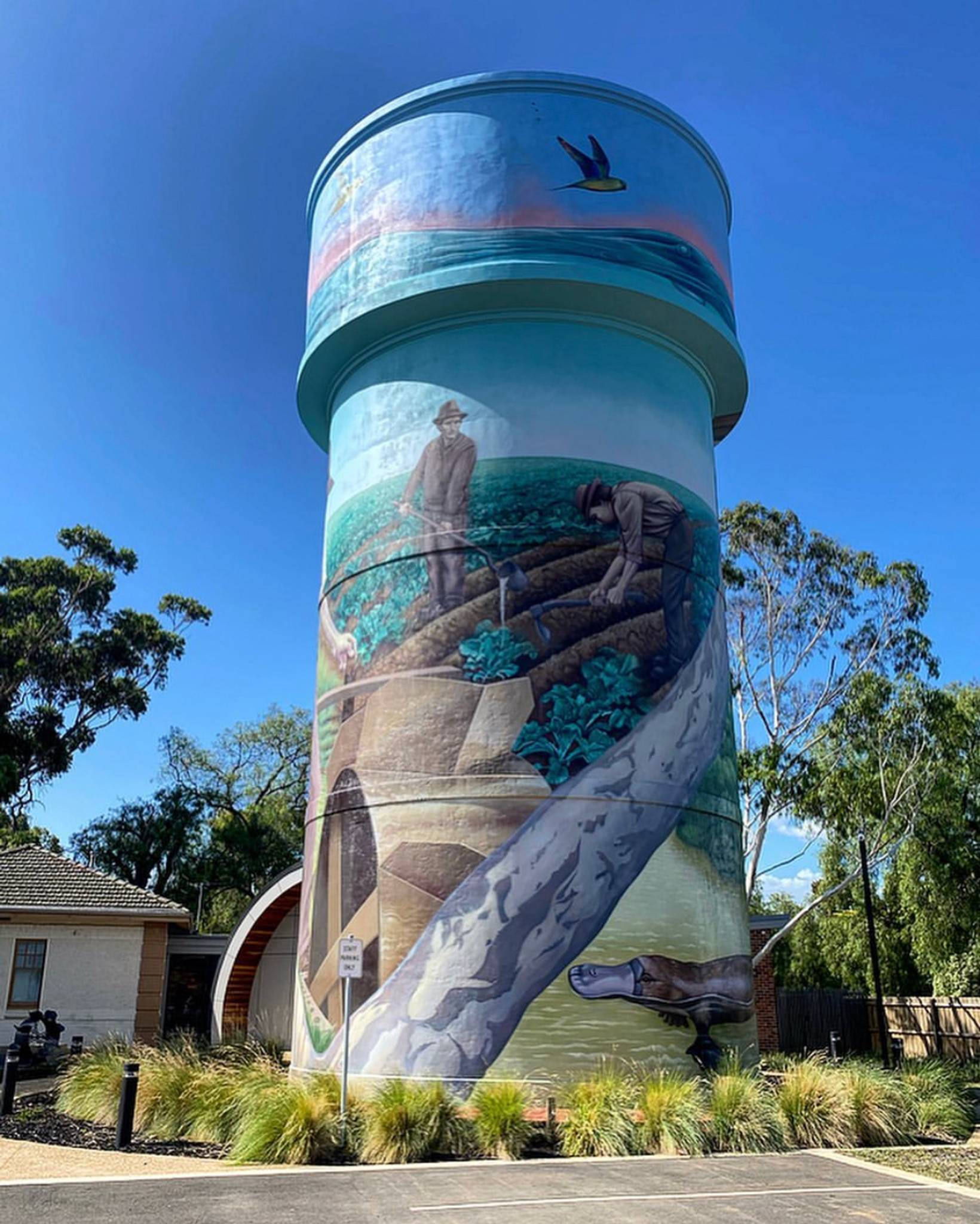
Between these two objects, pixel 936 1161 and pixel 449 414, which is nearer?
pixel 936 1161

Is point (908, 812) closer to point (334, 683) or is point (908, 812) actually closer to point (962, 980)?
point (962, 980)

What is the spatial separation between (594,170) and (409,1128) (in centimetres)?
1578

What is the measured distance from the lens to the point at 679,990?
52.9ft

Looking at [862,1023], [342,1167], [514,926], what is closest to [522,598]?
[514,926]

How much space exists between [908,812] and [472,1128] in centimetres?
2181

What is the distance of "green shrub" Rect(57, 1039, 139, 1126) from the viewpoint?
1458 centimetres

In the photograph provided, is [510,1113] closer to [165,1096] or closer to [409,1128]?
[409,1128]

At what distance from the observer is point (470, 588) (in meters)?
17.5

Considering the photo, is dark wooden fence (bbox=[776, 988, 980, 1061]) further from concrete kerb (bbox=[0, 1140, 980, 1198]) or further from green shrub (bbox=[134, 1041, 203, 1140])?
green shrub (bbox=[134, 1041, 203, 1140])

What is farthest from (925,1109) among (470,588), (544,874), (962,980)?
(962,980)

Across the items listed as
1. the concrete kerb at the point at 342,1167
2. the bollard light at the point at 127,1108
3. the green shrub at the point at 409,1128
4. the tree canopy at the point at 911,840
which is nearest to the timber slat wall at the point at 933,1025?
the tree canopy at the point at 911,840

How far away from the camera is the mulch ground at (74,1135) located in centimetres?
1251

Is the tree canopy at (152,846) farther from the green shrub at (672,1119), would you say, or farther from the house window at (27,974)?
the green shrub at (672,1119)

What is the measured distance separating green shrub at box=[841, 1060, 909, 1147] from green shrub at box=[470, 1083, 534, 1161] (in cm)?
416
